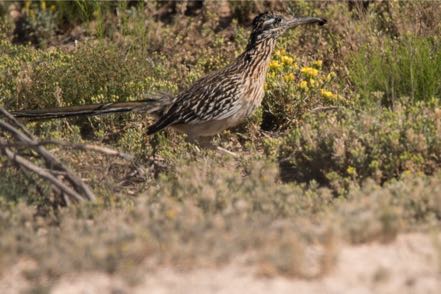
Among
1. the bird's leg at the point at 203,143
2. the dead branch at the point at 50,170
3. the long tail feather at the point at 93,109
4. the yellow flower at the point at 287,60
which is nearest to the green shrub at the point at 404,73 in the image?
the yellow flower at the point at 287,60

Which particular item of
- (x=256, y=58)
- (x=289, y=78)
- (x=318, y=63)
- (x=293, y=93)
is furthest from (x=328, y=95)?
(x=256, y=58)

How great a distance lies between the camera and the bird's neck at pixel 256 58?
8.48 metres

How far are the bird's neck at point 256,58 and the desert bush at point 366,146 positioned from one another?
796 mm

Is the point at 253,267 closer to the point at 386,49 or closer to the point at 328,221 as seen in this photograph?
the point at 328,221

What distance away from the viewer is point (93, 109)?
27.7 ft

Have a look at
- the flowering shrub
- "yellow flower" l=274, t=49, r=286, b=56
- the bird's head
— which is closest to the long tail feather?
the bird's head

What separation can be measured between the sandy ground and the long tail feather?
2925mm

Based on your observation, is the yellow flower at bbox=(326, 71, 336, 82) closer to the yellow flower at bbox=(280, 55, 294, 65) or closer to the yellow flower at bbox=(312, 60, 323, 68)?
the yellow flower at bbox=(312, 60, 323, 68)

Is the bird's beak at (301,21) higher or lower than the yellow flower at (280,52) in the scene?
higher

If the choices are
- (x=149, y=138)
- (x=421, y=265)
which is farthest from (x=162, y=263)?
(x=149, y=138)

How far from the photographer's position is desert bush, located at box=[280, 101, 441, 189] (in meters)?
7.27

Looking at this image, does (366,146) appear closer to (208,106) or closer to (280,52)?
(208,106)

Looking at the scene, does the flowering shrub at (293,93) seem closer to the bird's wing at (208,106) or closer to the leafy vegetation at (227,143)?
the leafy vegetation at (227,143)

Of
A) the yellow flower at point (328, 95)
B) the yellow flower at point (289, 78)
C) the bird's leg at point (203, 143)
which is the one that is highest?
the yellow flower at point (289, 78)
